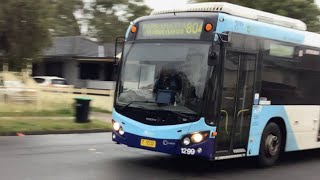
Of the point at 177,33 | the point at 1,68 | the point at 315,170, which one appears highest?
the point at 177,33

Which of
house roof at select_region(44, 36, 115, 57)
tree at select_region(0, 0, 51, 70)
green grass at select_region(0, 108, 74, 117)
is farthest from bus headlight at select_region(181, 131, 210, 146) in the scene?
house roof at select_region(44, 36, 115, 57)

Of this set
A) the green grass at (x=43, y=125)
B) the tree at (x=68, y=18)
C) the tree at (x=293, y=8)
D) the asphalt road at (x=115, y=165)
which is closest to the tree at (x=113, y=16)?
the tree at (x=68, y=18)

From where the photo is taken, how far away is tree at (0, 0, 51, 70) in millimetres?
15602

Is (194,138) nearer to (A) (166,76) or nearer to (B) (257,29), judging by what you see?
(A) (166,76)

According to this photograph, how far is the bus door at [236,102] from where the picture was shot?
9.47 m

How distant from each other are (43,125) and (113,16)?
2526 centimetres

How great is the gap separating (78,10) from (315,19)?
2263 cm

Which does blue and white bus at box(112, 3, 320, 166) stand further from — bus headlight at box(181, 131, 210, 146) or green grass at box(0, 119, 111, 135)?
green grass at box(0, 119, 111, 135)

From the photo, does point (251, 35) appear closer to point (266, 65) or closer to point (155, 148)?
point (266, 65)

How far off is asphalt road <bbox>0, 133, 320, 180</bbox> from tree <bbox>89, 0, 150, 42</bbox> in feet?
88.9

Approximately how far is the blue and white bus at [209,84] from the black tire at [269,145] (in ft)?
0.07

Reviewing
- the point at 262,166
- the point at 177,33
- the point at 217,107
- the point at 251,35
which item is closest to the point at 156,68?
the point at 177,33

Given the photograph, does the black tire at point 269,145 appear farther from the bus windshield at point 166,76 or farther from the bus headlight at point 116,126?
the bus headlight at point 116,126

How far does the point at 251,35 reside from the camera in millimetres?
10070
